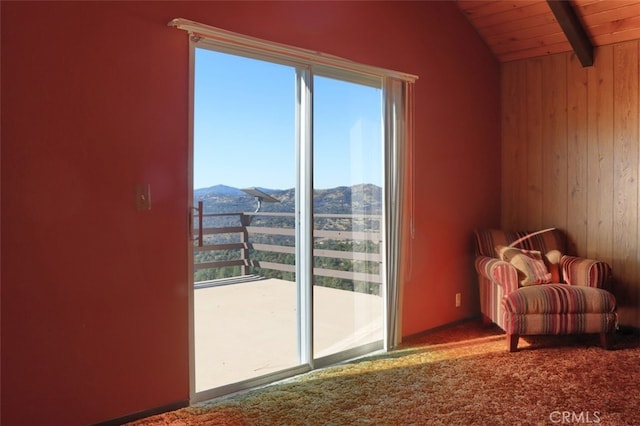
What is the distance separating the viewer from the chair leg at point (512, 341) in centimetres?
349

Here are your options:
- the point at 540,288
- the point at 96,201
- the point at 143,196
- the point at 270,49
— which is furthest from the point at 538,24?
the point at 96,201

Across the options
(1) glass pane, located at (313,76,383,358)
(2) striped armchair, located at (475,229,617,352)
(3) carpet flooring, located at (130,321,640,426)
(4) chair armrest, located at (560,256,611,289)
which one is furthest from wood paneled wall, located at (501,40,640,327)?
(1) glass pane, located at (313,76,383,358)

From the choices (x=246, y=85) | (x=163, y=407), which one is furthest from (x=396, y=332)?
(x=246, y=85)

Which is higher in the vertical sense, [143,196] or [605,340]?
[143,196]

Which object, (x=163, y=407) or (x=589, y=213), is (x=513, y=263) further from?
(x=163, y=407)

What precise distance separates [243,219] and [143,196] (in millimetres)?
648

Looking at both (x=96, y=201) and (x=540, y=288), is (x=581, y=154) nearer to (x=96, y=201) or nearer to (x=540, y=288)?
(x=540, y=288)

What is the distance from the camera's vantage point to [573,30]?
384 cm

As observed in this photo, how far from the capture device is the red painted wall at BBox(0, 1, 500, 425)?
83.6 inches

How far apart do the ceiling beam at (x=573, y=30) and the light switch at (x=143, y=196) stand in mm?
3090

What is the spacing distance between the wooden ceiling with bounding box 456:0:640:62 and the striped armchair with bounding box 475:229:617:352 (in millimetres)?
1591

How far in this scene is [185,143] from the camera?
264cm

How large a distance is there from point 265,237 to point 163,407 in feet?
3.55

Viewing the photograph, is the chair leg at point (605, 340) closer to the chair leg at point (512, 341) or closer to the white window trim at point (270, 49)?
the chair leg at point (512, 341)
